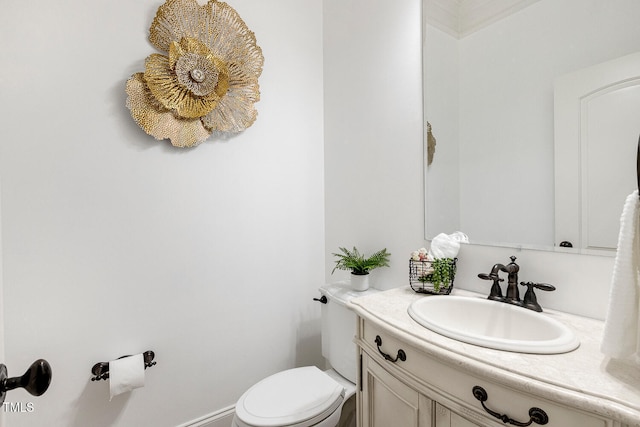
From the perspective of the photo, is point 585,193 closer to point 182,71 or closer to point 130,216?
point 182,71

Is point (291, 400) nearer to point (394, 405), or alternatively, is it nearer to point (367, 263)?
point (394, 405)

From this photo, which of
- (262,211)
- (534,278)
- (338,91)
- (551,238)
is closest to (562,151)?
(551,238)

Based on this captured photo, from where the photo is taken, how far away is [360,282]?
1.50 meters

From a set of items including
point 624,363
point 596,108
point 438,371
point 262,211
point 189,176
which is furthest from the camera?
point 262,211

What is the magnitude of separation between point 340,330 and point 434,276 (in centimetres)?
60

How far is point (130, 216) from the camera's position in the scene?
1354mm

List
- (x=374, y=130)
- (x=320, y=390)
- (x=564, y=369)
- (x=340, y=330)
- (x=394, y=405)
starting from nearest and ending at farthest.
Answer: (x=564, y=369) → (x=394, y=405) → (x=320, y=390) → (x=340, y=330) → (x=374, y=130)

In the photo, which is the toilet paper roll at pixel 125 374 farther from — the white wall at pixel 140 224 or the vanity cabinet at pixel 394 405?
the vanity cabinet at pixel 394 405

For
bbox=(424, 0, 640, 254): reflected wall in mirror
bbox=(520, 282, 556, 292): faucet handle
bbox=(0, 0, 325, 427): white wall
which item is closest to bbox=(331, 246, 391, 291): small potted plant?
bbox=(424, 0, 640, 254): reflected wall in mirror

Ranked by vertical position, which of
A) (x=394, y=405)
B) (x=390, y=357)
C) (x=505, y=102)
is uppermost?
(x=505, y=102)

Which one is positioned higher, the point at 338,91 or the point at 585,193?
the point at 338,91

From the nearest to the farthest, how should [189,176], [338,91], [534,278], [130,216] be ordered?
[534,278], [130,216], [189,176], [338,91]

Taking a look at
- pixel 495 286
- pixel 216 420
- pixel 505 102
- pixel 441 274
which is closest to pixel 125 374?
pixel 216 420

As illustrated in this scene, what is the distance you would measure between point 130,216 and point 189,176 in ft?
1.07
